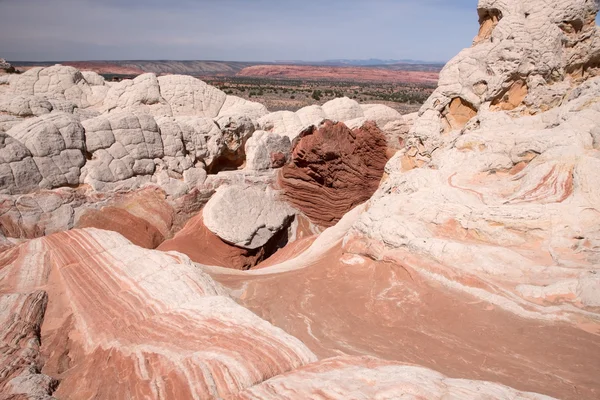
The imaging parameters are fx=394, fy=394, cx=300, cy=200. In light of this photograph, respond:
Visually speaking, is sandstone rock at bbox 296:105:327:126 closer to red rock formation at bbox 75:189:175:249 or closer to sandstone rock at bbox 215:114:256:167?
sandstone rock at bbox 215:114:256:167

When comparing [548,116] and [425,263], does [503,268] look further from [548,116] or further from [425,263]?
A: [548,116]

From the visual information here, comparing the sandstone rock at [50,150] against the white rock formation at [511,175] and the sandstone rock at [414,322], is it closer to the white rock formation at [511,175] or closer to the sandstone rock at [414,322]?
the sandstone rock at [414,322]

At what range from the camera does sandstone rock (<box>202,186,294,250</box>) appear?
6.66 meters

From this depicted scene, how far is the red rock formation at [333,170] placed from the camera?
8364mm

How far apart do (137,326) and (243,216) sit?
13.0 ft

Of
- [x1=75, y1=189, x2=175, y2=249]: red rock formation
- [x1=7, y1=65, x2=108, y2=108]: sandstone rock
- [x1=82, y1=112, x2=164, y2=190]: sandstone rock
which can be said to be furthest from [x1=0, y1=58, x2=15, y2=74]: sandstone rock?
[x1=75, y1=189, x2=175, y2=249]: red rock formation

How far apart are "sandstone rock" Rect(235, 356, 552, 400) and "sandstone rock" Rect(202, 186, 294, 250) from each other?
4337mm

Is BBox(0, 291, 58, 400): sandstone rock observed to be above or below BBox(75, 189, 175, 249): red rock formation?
above

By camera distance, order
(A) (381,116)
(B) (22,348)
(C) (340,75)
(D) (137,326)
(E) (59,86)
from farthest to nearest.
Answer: (C) (340,75) < (A) (381,116) < (E) (59,86) < (D) (137,326) < (B) (22,348)

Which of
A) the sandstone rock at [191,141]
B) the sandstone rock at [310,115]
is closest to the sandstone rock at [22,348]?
the sandstone rock at [191,141]

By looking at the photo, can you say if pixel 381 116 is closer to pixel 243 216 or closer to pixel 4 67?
pixel 243 216

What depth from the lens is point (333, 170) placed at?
885 cm

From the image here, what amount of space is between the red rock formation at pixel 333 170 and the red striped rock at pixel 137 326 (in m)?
4.59

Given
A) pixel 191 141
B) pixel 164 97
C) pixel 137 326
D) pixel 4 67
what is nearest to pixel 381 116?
pixel 191 141
